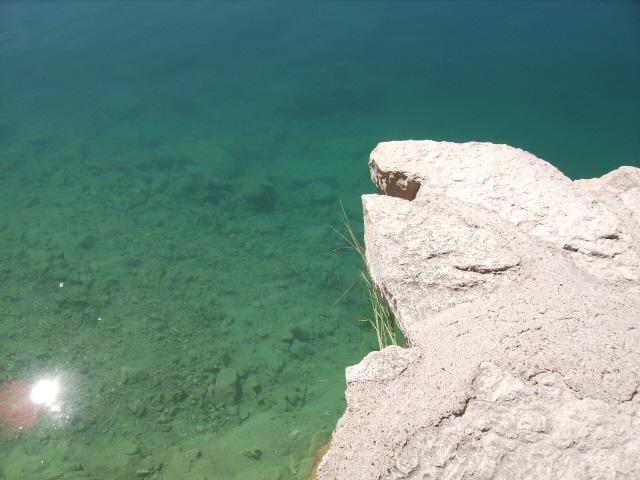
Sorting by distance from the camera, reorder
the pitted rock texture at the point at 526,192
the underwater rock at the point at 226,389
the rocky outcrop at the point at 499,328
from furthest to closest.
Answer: the underwater rock at the point at 226,389, the pitted rock texture at the point at 526,192, the rocky outcrop at the point at 499,328

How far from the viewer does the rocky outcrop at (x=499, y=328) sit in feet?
5.57

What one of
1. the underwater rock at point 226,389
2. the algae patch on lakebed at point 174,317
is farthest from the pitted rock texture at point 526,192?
the underwater rock at point 226,389

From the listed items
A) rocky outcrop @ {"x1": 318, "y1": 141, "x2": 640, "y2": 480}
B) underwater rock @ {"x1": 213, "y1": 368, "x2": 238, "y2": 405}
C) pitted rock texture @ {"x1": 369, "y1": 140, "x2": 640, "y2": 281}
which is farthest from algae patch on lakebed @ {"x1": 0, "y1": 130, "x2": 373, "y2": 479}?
pitted rock texture @ {"x1": 369, "y1": 140, "x2": 640, "y2": 281}

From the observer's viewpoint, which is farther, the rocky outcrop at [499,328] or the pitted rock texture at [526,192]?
the pitted rock texture at [526,192]

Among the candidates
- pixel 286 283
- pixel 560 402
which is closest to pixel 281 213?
pixel 286 283

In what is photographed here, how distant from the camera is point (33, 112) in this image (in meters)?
6.70

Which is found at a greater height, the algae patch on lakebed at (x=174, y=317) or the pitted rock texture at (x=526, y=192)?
the pitted rock texture at (x=526, y=192)

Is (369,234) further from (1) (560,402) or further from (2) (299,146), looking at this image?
(2) (299,146)

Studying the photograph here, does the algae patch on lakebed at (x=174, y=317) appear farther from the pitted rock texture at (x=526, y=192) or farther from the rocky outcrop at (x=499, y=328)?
the pitted rock texture at (x=526, y=192)

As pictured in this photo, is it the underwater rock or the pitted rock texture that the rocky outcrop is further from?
the underwater rock

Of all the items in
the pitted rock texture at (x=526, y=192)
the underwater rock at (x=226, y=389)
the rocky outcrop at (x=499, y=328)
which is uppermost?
Answer: the pitted rock texture at (x=526, y=192)

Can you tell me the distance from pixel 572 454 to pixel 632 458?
16 centimetres

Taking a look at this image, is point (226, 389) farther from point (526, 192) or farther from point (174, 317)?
point (526, 192)

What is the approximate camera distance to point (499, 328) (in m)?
2.05
